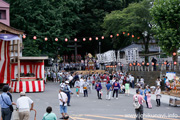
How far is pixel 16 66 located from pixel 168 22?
17.0 meters

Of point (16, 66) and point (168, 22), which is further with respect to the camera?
point (168, 22)

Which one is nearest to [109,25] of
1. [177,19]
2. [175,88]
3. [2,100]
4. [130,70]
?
[130,70]

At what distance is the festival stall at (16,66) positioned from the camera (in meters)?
27.7

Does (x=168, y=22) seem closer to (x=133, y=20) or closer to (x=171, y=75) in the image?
(x=171, y=75)

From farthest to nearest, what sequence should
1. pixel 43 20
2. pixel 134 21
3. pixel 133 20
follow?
1. pixel 133 20
2. pixel 134 21
3. pixel 43 20

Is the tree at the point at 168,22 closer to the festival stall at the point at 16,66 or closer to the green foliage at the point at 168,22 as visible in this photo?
the green foliage at the point at 168,22

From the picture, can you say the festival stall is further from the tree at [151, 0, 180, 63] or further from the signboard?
the tree at [151, 0, 180, 63]

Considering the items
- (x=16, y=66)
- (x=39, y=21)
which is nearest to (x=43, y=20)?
(x=39, y=21)

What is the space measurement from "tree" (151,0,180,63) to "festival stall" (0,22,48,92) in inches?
538

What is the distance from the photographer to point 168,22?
3247 centimetres

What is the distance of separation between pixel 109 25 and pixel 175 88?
2249cm

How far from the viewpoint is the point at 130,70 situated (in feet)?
131

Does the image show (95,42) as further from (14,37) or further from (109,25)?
(14,37)

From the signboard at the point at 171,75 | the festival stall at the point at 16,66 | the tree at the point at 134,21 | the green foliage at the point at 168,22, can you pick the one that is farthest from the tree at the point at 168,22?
the festival stall at the point at 16,66
